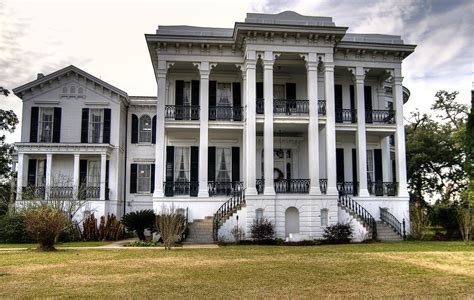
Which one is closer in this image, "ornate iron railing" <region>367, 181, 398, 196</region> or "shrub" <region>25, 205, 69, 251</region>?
"shrub" <region>25, 205, 69, 251</region>

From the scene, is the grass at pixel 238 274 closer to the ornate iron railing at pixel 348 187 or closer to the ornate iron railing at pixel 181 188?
the ornate iron railing at pixel 181 188

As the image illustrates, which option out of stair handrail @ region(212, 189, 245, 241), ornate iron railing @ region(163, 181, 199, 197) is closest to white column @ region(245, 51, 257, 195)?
stair handrail @ region(212, 189, 245, 241)

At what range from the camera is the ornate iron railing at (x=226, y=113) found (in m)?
23.7

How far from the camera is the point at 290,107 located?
78.2 ft

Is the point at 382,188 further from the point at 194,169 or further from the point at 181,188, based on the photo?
the point at 181,188

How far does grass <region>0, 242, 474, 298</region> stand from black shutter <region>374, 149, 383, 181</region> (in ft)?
33.8

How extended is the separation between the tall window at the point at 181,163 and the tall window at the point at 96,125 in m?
5.00

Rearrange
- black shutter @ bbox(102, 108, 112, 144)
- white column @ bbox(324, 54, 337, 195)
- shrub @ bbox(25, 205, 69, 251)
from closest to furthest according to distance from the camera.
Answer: shrub @ bbox(25, 205, 69, 251) → white column @ bbox(324, 54, 337, 195) → black shutter @ bbox(102, 108, 112, 144)

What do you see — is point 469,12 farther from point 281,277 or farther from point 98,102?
point 98,102

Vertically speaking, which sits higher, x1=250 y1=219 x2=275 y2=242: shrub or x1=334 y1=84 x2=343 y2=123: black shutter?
x1=334 y1=84 x2=343 y2=123: black shutter

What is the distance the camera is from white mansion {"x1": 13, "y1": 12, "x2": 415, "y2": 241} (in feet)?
70.8

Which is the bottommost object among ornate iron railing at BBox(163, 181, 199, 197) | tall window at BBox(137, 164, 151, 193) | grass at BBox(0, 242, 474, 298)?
grass at BBox(0, 242, 474, 298)

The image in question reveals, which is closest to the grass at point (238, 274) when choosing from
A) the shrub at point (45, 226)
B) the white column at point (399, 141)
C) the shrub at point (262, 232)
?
the shrub at point (45, 226)

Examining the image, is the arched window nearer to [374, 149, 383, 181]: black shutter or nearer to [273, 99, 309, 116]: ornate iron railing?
[273, 99, 309, 116]: ornate iron railing
